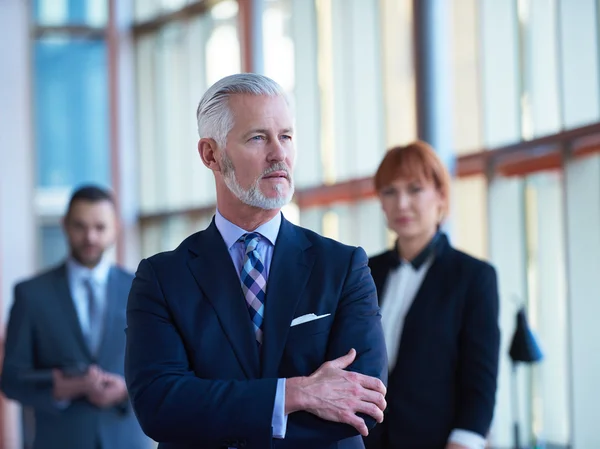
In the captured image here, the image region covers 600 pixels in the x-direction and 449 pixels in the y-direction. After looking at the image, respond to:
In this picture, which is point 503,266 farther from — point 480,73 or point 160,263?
point 160,263

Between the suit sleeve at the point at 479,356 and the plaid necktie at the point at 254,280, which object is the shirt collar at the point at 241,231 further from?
the suit sleeve at the point at 479,356

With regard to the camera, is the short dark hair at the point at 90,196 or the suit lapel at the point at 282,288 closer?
the suit lapel at the point at 282,288

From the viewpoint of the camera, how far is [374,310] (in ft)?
7.02

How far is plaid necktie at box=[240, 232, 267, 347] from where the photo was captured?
81.0 inches

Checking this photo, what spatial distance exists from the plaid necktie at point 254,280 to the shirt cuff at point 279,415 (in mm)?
132

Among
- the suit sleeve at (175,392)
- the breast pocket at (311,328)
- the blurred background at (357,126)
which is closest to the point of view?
the suit sleeve at (175,392)

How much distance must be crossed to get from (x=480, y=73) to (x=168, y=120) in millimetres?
5273

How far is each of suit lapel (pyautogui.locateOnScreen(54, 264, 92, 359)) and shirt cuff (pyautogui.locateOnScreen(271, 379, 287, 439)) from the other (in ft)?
8.32

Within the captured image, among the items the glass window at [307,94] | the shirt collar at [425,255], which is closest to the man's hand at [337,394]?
the shirt collar at [425,255]

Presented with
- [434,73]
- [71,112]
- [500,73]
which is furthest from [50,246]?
[500,73]

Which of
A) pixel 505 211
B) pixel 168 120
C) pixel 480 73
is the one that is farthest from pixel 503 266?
pixel 168 120

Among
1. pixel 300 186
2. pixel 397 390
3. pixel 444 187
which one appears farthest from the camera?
pixel 300 186

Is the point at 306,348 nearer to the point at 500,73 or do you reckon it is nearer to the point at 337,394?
the point at 337,394

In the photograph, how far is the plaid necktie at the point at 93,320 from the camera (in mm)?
4355
